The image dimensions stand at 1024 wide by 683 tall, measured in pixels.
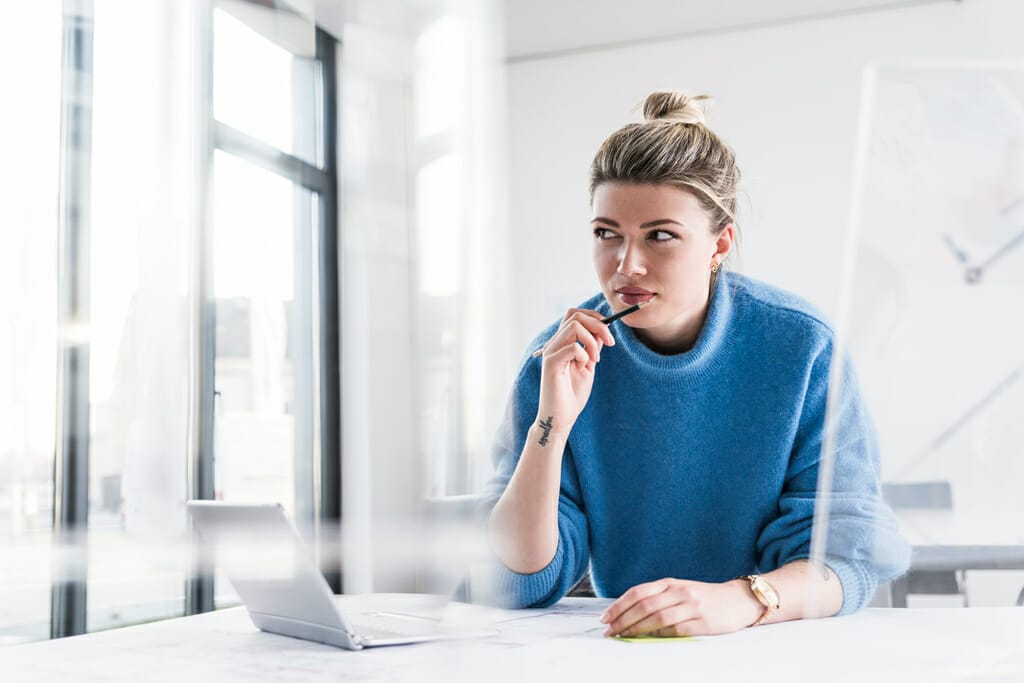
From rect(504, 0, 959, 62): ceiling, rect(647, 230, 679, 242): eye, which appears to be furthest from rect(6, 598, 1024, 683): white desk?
rect(504, 0, 959, 62): ceiling

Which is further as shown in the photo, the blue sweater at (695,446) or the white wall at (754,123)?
the white wall at (754,123)

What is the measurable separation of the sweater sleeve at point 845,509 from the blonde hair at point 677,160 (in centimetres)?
21

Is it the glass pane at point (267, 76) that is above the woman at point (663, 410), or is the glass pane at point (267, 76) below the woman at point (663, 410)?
above

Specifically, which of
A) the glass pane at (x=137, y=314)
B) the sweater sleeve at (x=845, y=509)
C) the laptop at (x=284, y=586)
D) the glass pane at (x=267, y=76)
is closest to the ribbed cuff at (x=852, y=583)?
the sweater sleeve at (x=845, y=509)

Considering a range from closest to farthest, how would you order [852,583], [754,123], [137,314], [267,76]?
A: [852,583]
[137,314]
[267,76]
[754,123]

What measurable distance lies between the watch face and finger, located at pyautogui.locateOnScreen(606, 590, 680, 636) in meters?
0.08

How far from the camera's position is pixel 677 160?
0.86 meters

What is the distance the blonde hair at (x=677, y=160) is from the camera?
0.85m

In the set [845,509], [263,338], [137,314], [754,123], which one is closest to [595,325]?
[845,509]

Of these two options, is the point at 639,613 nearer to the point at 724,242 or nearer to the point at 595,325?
the point at 595,325

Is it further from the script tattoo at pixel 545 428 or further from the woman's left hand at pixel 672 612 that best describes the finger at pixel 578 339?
the woman's left hand at pixel 672 612

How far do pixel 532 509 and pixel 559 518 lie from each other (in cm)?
7

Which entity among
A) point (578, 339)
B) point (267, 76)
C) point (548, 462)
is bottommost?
point (548, 462)

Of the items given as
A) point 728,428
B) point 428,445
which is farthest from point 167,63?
point 728,428
